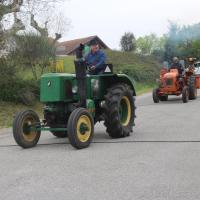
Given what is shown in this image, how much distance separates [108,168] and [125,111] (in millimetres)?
3925

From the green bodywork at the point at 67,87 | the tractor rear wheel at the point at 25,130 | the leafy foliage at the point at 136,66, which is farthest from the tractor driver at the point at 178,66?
the leafy foliage at the point at 136,66

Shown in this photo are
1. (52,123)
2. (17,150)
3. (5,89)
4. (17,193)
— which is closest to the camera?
(17,193)

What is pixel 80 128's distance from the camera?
379 inches

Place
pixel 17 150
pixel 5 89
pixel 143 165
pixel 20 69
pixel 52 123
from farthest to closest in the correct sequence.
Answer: pixel 20 69 < pixel 5 89 < pixel 52 123 < pixel 17 150 < pixel 143 165

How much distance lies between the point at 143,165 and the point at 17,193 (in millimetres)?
2137

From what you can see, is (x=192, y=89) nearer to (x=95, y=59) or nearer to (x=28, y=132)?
(x=95, y=59)

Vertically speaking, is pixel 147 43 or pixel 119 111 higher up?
pixel 147 43

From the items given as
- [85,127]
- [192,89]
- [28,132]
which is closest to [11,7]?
[192,89]

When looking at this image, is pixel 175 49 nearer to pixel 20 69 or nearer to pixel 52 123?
pixel 20 69

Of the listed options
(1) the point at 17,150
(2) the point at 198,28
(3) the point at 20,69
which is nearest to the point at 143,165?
(1) the point at 17,150

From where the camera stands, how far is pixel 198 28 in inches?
1679

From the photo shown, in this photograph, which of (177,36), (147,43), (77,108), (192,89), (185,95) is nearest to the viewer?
(77,108)

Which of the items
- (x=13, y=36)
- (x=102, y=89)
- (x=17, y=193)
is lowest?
(x=17, y=193)

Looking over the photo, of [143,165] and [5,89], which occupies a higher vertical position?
[5,89]
